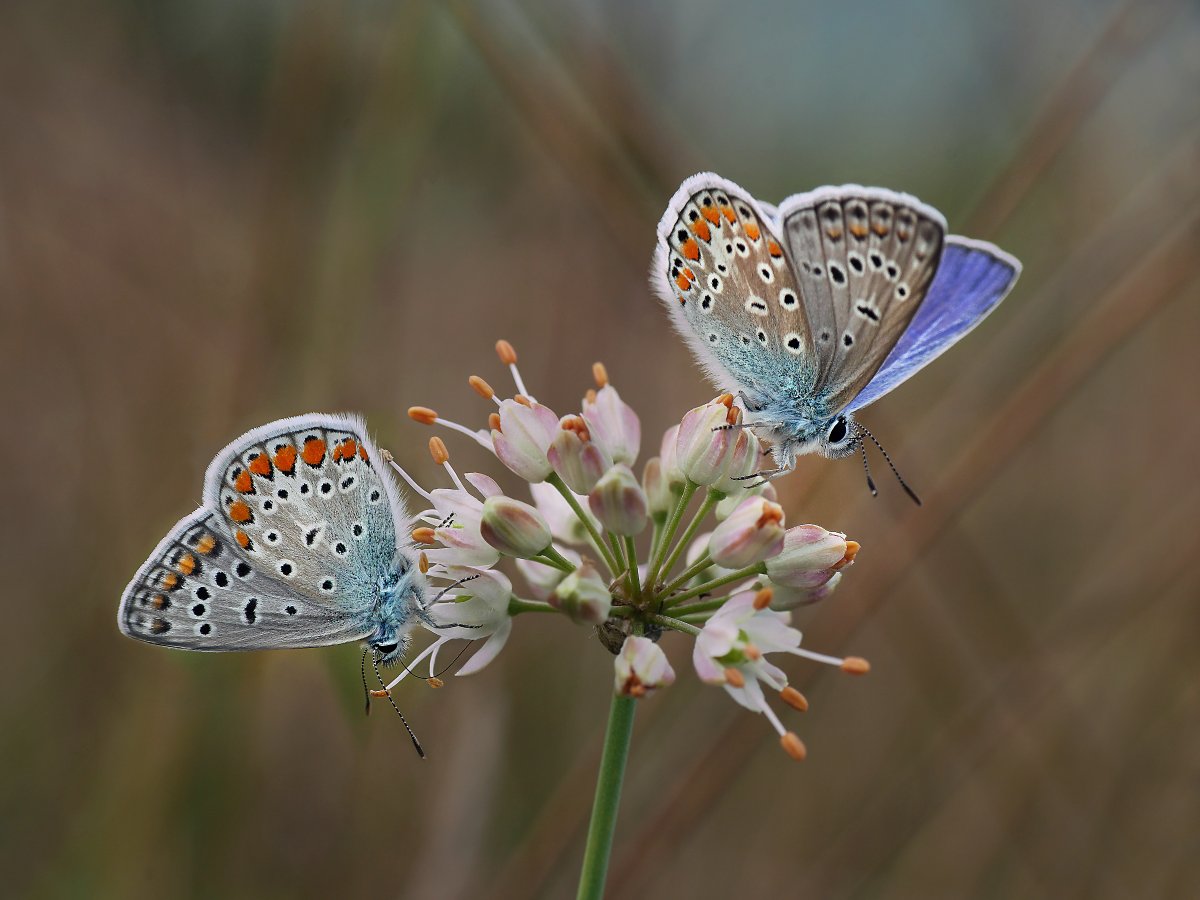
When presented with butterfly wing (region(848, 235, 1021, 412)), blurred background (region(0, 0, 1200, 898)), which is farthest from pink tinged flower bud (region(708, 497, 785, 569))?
blurred background (region(0, 0, 1200, 898))

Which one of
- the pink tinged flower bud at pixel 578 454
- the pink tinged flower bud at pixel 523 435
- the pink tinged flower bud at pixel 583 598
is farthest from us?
the pink tinged flower bud at pixel 523 435

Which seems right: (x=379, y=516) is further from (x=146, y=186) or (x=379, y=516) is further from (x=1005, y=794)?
(x=146, y=186)

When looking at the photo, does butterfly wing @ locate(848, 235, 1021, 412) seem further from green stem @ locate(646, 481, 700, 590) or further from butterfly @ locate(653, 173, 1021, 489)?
green stem @ locate(646, 481, 700, 590)

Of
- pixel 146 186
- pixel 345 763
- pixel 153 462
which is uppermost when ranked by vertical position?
pixel 146 186

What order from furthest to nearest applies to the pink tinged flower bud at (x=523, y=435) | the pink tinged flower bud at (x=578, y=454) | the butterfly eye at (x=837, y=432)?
the butterfly eye at (x=837, y=432) < the pink tinged flower bud at (x=523, y=435) < the pink tinged flower bud at (x=578, y=454)

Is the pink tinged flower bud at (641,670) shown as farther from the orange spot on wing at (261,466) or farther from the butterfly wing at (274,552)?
the orange spot on wing at (261,466)

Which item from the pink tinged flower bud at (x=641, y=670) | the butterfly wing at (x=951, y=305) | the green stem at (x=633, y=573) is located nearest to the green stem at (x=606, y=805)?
the pink tinged flower bud at (x=641, y=670)

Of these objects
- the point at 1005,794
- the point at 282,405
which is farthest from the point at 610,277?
the point at 1005,794

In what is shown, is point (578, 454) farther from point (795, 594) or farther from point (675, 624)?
point (795, 594)
